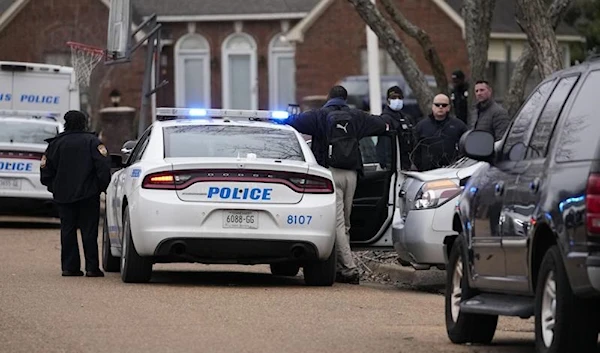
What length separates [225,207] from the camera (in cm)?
1417

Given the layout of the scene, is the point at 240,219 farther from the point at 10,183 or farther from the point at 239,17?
the point at 239,17

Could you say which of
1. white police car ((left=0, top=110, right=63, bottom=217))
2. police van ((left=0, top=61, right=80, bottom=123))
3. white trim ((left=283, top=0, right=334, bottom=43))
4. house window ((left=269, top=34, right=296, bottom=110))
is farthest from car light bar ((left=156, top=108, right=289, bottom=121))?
house window ((left=269, top=34, right=296, bottom=110))

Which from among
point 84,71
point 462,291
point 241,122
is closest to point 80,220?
point 241,122

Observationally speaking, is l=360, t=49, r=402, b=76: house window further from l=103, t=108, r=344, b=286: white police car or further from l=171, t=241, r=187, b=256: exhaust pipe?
l=171, t=241, r=187, b=256: exhaust pipe

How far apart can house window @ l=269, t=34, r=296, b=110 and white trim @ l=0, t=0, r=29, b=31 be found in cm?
792

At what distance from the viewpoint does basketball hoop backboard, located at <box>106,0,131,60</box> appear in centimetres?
2956

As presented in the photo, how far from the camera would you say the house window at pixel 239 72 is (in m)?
51.2

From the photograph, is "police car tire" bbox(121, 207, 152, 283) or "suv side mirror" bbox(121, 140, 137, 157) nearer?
"police car tire" bbox(121, 207, 152, 283)

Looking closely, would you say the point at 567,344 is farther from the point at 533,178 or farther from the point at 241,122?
the point at 241,122

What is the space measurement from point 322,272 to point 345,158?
4.59ft

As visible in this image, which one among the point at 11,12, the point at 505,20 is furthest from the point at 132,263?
the point at 11,12

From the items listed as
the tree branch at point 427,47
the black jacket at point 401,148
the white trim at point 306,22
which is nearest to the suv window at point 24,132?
the tree branch at point 427,47

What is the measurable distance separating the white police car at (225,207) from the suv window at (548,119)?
4850 mm

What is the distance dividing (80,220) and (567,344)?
8.57 metres
